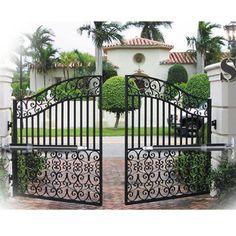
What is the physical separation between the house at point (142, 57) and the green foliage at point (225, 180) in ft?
51.4

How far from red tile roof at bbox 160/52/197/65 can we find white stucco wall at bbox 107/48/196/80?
0.71ft

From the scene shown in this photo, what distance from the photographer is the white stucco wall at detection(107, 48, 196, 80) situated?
21531 mm

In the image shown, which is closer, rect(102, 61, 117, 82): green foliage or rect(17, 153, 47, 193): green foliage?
rect(17, 153, 47, 193): green foliage

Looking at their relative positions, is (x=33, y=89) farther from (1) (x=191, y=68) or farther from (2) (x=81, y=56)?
(1) (x=191, y=68)

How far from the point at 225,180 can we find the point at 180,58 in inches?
635

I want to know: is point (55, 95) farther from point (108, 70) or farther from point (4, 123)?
point (108, 70)

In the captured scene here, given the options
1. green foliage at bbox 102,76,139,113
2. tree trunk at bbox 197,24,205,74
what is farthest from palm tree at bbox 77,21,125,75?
tree trunk at bbox 197,24,205,74

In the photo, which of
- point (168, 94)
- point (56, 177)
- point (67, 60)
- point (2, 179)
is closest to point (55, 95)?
point (56, 177)

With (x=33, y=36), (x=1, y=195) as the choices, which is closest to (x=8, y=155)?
(x=1, y=195)

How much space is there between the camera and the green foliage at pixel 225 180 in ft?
18.5

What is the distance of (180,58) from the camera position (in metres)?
21.5

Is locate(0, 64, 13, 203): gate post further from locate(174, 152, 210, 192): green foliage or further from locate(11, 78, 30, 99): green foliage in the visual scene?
locate(11, 78, 30, 99): green foliage

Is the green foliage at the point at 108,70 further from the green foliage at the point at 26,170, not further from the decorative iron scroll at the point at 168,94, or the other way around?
the green foliage at the point at 26,170

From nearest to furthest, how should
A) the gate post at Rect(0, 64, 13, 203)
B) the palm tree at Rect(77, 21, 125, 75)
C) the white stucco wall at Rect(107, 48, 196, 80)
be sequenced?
the gate post at Rect(0, 64, 13, 203)
the palm tree at Rect(77, 21, 125, 75)
the white stucco wall at Rect(107, 48, 196, 80)
